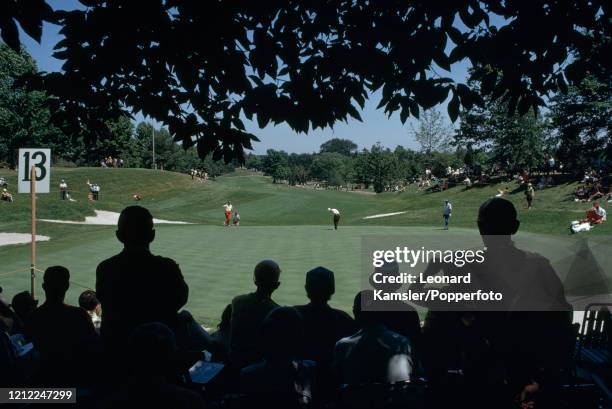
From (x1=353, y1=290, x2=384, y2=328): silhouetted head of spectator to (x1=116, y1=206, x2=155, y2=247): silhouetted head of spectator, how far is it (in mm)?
1807

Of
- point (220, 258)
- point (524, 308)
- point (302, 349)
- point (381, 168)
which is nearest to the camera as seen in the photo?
point (524, 308)

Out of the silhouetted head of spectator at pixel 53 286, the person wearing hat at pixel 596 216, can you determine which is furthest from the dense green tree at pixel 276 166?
the silhouetted head of spectator at pixel 53 286

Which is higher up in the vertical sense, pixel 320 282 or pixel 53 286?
pixel 320 282

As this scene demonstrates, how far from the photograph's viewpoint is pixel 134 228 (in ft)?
13.2

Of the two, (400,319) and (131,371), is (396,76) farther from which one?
(131,371)

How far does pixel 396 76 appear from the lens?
19.5 feet

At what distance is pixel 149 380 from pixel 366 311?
6.25ft

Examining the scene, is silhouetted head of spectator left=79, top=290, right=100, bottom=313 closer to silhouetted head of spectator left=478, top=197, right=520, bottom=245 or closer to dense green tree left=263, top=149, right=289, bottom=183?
silhouetted head of spectator left=478, top=197, right=520, bottom=245

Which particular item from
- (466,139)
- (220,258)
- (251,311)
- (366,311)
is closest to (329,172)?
(466,139)

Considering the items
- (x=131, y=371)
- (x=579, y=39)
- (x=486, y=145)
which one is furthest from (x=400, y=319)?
(x=486, y=145)

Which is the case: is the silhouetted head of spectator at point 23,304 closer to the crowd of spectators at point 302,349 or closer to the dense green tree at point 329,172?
the crowd of spectators at point 302,349

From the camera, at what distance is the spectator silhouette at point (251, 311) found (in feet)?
16.8

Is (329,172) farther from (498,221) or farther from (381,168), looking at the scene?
(498,221)

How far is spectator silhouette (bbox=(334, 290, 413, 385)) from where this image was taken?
3.99 m
